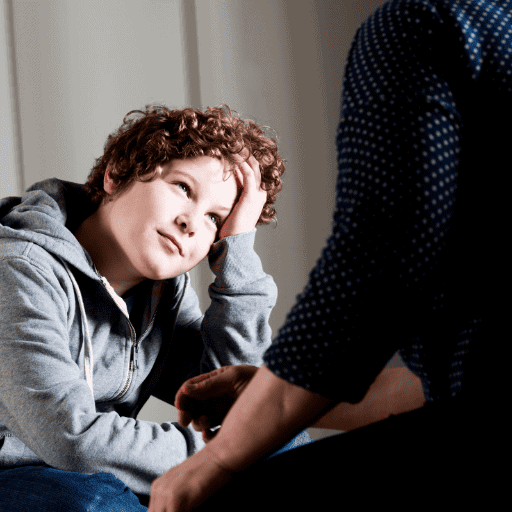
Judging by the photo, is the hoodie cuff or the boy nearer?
the boy

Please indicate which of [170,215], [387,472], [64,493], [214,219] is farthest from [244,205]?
[387,472]

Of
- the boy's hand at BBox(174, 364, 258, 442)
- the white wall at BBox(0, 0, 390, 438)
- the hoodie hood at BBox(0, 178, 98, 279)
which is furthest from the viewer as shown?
the white wall at BBox(0, 0, 390, 438)

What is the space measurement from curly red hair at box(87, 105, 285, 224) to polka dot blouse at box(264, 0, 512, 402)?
614 millimetres

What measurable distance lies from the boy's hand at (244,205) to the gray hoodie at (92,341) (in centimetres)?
3

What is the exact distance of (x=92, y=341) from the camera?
3.18 ft

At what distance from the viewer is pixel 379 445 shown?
45cm

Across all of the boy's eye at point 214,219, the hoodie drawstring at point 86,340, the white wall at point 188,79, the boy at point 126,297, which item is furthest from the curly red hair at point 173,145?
the white wall at point 188,79

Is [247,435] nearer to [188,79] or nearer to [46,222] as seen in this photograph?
[46,222]

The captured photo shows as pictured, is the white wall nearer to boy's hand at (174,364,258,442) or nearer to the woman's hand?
boy's hand at (174,364,258,442)

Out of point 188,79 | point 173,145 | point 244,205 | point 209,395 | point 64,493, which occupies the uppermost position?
point 188,79

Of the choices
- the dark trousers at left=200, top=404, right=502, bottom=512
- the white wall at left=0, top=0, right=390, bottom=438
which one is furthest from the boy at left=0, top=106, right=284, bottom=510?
the white wall at left=0, top=0, right=390, bottom=438

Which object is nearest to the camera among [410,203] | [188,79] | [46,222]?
[410,203]

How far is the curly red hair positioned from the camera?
40.8 inches

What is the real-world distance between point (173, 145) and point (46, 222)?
0.28m
